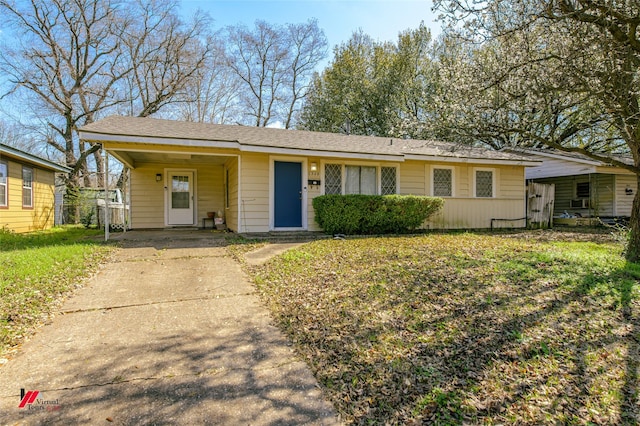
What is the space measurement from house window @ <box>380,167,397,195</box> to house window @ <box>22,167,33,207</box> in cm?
1149

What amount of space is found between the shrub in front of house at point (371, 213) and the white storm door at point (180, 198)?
4904 mm

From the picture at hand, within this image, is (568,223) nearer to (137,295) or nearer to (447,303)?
(447,303)

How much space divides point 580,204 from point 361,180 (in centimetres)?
1202

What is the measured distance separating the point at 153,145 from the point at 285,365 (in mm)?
7148

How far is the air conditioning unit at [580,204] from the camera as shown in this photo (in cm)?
1489

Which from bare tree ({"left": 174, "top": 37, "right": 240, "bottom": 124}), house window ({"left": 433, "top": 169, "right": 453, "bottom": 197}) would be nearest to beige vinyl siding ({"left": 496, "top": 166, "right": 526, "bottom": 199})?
house window ({"left": 433, "top": 169, "right": 453, "bottom": 197})

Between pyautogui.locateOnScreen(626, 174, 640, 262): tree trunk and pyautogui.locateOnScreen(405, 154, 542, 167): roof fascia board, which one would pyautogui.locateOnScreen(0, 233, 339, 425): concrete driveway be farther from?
pyautogui.locateOnScreen(405, 154, 542, 167): roof fascia board

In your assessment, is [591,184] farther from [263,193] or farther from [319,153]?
[263,193]

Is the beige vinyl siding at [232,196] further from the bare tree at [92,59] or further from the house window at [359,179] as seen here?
the bare tree at [92,59]

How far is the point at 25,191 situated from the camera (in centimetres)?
1085

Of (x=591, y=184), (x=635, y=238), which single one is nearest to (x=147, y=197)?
(x=635, y=238)

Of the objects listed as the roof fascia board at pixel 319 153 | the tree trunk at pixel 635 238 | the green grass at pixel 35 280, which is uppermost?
the roof fascia board at pixel 319 153

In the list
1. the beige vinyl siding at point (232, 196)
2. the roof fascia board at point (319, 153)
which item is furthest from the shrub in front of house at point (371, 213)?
the beige vinyl siding at point (232, 196)

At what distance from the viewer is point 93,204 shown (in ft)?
43.8
